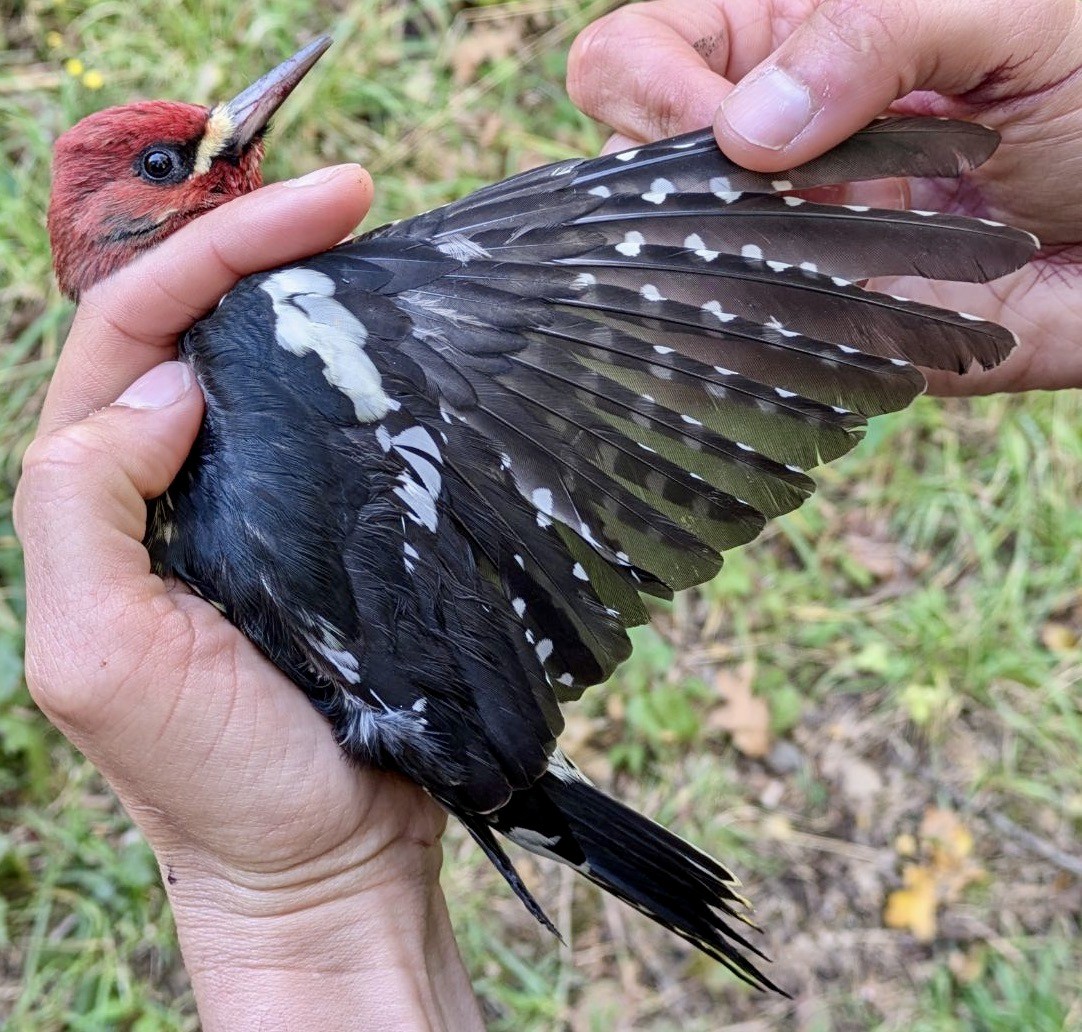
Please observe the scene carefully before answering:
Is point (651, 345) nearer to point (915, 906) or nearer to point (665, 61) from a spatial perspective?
point (665, 61)

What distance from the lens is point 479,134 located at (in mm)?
5375

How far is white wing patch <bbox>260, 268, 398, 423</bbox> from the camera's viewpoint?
2.21 m

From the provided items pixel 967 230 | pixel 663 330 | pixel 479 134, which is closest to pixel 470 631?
pixel 663 330

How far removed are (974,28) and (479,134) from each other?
3.43 meters

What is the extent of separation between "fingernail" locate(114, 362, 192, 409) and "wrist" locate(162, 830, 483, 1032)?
3.83 feet

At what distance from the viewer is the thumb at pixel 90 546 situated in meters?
2.31

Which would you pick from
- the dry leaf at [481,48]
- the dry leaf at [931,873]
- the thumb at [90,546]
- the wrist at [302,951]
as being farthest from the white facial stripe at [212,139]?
the dry leaf at [931,873]

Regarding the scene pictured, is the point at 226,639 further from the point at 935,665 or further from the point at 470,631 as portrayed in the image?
the point at 935,665

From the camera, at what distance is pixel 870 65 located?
2.24 m

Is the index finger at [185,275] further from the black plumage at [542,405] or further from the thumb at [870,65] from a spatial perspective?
the thumb at [870,65]

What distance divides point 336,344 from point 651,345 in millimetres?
659

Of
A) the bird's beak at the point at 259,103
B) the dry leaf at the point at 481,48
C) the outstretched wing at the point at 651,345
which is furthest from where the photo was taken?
the dry leaf at the point at 481,48

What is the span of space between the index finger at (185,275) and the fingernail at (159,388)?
0.12 m

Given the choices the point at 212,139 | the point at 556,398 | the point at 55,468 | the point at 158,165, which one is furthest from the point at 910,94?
the point at 55,468
